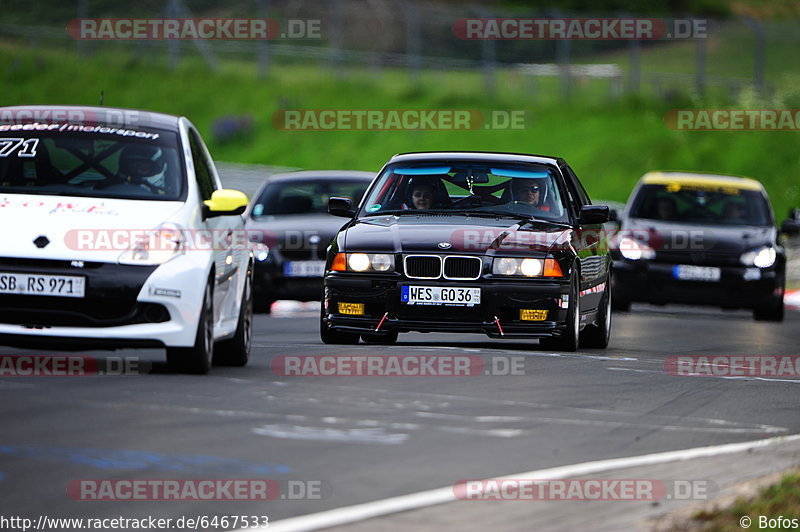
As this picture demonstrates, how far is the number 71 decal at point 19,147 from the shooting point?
11.4 meters

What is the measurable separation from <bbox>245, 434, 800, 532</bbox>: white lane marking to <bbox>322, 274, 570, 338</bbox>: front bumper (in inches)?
163

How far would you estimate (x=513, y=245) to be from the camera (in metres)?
12.9

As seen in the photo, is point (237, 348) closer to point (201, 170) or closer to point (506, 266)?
point (201, 170)

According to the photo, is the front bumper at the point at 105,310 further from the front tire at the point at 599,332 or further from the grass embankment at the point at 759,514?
the front tire at the point at 599,332

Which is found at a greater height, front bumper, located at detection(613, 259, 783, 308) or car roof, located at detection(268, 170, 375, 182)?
car roof, located at detection(268, 170, 375, 182)

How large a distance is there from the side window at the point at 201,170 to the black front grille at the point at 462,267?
1.76 meters

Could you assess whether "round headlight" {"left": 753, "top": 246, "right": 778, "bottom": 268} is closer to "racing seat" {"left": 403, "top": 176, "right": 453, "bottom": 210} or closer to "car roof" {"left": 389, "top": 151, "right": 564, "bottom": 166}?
"car roof" {"left": 389, "top": 151, "right": 564, "bottom": 166}

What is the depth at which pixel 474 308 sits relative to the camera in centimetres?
1273

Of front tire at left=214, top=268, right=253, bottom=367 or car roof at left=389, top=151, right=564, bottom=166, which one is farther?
car roof at left=389, top=151, right=564, bottom=166

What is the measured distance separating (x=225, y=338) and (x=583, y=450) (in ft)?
12.8

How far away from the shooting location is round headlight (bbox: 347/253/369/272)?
12875 mm

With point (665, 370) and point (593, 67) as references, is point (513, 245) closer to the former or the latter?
point (665, 370)

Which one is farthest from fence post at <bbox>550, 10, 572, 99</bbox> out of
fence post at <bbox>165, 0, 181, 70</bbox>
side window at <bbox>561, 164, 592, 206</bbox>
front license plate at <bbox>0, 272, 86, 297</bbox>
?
front license plate at <bbox>0, 272, 86, 297</bbox>

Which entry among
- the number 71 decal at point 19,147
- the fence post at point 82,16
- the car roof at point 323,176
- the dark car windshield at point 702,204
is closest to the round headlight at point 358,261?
the number 71 decal at point 19,147
